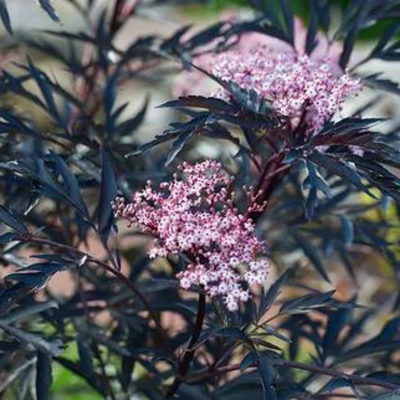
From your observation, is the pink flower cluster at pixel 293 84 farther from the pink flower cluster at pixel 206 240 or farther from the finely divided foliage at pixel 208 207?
the pink flower cluster at pixel 206 240

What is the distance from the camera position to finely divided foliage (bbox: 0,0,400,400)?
1143mm

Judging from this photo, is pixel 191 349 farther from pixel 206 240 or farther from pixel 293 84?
pixel 293 84

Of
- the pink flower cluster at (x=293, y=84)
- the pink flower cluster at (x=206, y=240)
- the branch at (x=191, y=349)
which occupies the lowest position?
the branch at (x=191, y=349)

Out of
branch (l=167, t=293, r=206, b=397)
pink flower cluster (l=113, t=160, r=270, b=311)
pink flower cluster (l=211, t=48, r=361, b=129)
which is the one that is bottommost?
branch (l=167, t=293, r=206, b=397)

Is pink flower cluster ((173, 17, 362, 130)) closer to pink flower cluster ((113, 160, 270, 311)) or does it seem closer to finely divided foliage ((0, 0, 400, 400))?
finely divided foliage ((0, 0, 400, 400))

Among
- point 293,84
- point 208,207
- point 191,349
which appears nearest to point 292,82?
point 293,84

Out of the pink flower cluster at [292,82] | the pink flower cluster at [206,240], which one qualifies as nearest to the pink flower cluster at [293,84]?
the pink flower cluster at [292,82]

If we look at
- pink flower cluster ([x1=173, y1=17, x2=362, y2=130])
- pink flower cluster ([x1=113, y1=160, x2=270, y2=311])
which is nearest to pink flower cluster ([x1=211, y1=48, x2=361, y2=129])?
pink flower cluster ([x1=173, y1=17, x2=362, y2=130])

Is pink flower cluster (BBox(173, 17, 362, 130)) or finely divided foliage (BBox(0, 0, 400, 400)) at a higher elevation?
pink flower cluster (BBox(173, 17, 362, 130))

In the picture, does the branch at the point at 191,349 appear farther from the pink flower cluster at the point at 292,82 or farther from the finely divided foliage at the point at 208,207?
the pink flower cluster at the point at 292,82

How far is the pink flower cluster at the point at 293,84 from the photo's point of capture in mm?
1193

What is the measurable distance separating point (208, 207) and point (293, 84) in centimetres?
17

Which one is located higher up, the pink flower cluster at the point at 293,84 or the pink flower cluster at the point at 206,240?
the pink flower cluster at the point at 293,84

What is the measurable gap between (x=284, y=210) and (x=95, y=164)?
21.4 inches
